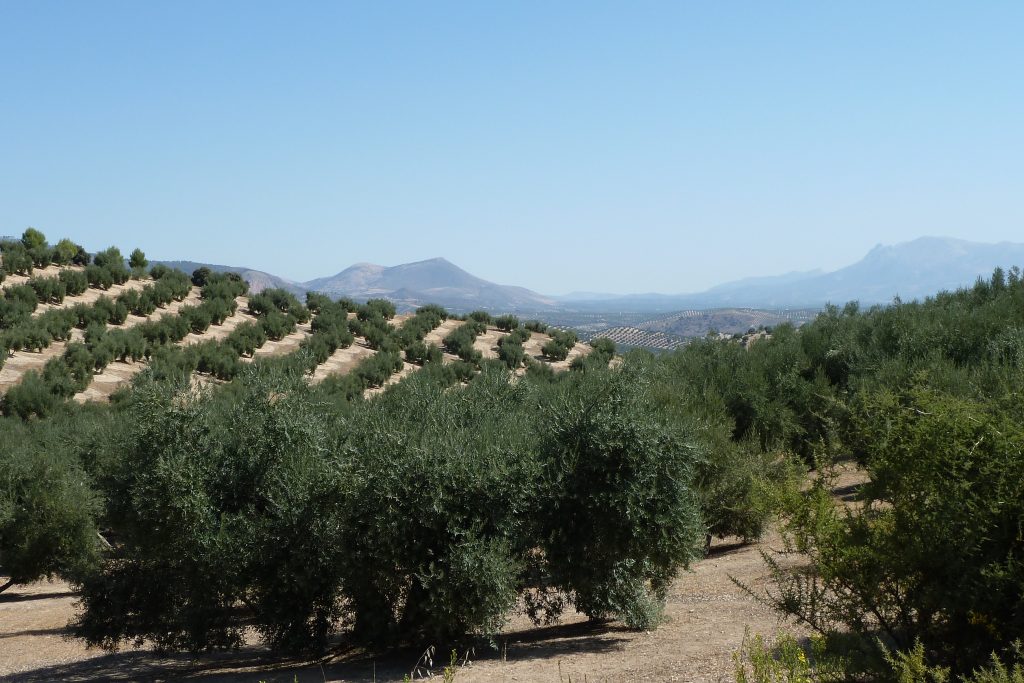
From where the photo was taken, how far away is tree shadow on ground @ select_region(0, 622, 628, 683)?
13.4 m

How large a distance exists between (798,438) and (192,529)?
17.9m

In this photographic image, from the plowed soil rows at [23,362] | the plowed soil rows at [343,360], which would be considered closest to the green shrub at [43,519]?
the plowed soil rows at [23,362]

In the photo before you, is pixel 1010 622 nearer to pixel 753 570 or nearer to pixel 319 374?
pixel 753 570

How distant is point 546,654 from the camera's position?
13258 mm

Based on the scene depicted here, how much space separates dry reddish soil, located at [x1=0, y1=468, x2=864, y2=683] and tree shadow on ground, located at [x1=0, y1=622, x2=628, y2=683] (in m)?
0.02

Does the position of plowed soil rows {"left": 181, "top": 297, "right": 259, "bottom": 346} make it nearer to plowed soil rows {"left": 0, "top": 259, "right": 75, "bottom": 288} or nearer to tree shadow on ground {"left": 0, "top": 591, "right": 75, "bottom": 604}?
plowed soil rows {"left": 0, "top": 259, "right": 75, "bottom": 288}

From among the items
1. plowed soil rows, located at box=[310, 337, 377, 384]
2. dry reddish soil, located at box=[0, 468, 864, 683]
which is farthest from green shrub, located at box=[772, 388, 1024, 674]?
plowed soil rows, located at box=[310, 337, 377, 384]

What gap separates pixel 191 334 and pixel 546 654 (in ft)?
101

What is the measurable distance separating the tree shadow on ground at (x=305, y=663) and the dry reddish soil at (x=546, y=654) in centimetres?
2

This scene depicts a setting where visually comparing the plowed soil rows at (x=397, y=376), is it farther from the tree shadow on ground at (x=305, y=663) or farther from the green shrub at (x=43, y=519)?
the tree shadow on ground at (x=305, y=663)

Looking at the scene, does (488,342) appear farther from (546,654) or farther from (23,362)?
(546,654)

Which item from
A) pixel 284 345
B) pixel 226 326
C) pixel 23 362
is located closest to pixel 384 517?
pixel 23 362

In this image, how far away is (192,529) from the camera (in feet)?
47.2

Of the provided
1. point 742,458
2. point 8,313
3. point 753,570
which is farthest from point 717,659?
point 8,313
